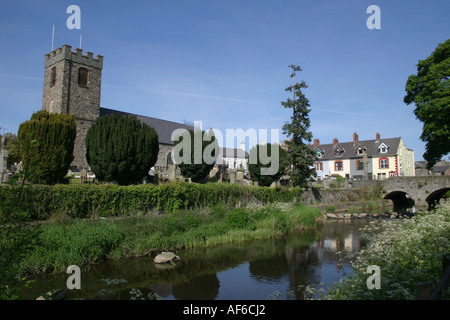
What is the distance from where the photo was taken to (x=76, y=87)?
106 feet

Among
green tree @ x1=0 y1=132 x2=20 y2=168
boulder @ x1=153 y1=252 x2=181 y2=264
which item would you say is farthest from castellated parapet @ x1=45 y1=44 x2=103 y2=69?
boulder @ x1=153 y1=252 x2=181 y2=264

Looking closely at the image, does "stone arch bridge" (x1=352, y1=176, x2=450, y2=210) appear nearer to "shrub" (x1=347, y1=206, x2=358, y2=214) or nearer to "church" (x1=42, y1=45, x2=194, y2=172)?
"shrub" (x1=347, y1=206, x2=358, y2=214)

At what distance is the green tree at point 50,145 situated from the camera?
58.7 feet

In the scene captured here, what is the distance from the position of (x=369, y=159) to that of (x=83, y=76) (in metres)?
47.7

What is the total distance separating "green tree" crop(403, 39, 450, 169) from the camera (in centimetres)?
2373

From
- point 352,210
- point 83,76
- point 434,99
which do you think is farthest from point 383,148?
point 83,76

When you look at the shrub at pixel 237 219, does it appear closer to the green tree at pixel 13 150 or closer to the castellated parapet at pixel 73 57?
the castellated parapet at pixel 73 57

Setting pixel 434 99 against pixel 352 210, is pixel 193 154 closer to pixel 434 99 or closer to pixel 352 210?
pixel 352 210

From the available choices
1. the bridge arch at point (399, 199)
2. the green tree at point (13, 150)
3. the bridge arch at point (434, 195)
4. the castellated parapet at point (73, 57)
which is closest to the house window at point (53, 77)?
the castellated parapet at point (73, 57)

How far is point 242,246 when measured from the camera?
1616 centimetres

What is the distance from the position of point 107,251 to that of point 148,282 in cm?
353

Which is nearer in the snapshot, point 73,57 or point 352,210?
point 352,210
